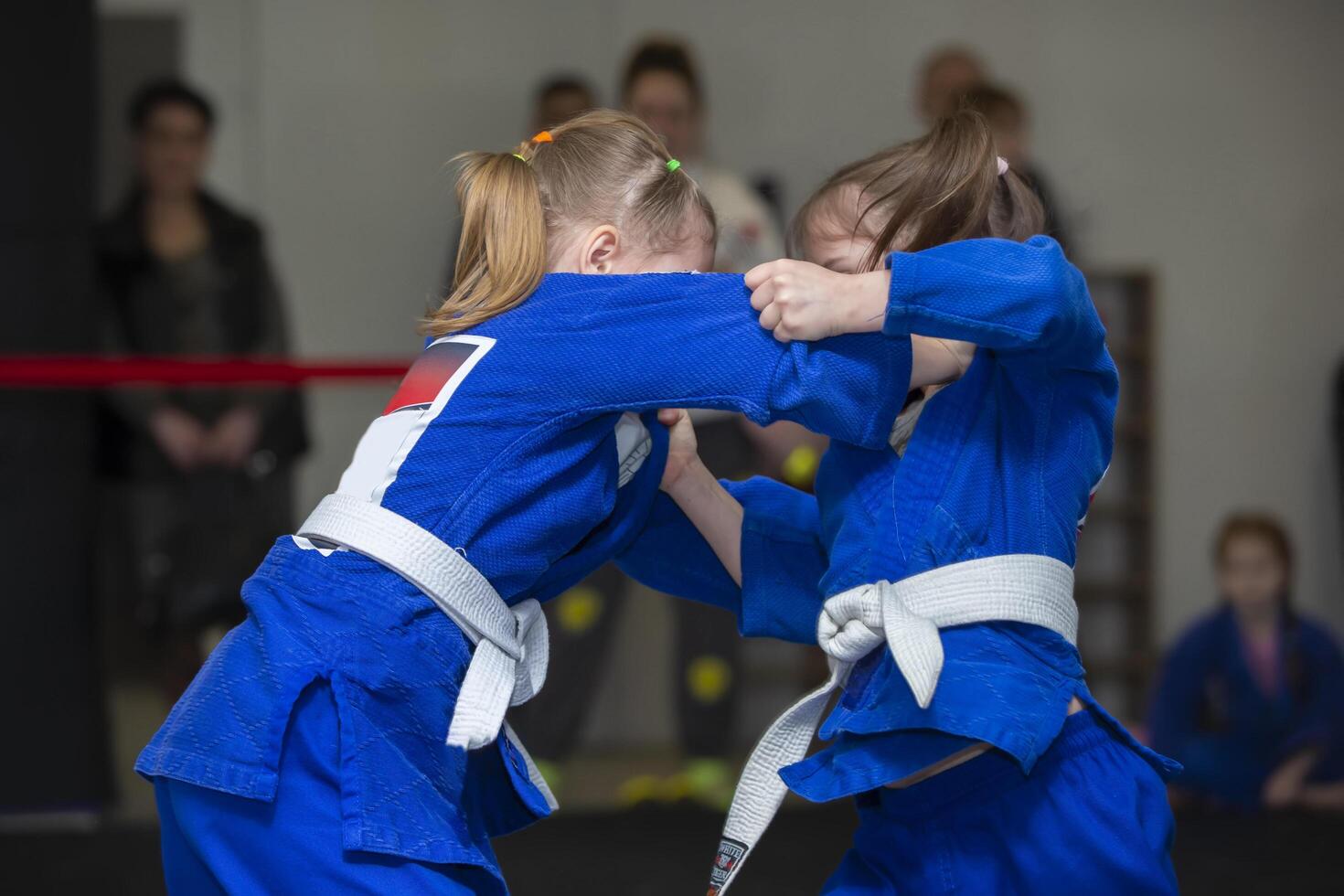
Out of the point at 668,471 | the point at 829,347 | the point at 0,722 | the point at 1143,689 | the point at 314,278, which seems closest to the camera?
the point at 829,347

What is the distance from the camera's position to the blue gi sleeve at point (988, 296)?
107 centimetres

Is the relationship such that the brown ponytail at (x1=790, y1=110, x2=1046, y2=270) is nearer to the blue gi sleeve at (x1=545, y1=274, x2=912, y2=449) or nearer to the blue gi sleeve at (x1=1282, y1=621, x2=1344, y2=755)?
the blue gi sleeve at (x1=545, y1=274, x2=912, y2=449)

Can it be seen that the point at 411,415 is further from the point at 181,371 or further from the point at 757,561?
the point at 181,371

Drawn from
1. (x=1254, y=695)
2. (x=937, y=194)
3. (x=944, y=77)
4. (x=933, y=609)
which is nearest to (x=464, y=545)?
(x=933, y=609)

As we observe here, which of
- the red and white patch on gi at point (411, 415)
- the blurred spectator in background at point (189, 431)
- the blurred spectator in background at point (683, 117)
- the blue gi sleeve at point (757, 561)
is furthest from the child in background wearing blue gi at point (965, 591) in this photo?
A: the blurred spectator in background at point (189, 431)

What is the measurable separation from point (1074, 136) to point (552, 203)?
3343mm

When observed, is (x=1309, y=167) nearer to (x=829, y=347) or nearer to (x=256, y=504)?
(x=256, y=504)

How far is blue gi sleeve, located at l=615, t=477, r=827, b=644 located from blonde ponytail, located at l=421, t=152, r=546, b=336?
315mm

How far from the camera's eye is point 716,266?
96.6 inches

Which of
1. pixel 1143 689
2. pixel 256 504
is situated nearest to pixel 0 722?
pixel 256 504

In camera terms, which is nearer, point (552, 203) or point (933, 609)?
point (933, 609)

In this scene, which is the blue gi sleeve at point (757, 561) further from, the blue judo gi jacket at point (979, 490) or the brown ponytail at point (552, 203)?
the brown ponytail at point (552, 203)

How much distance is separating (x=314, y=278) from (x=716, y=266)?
1702 mm

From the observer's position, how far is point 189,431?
307 cm
